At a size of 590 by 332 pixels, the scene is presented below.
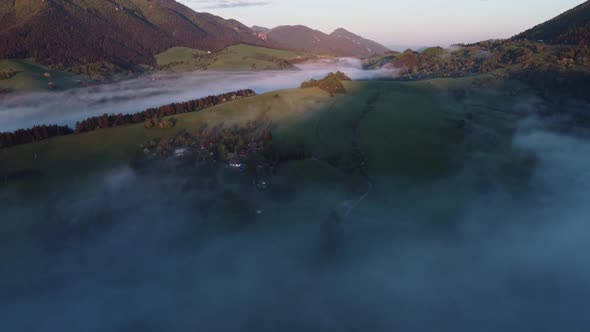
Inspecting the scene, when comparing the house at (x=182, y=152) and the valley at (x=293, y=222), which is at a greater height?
the house at (x=182, y=152)

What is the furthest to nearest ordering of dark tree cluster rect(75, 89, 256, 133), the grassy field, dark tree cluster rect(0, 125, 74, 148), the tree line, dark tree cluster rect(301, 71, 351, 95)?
dark tree cluster rect(301, 71, 351, 95) < dark tree cluster rect(75, 89, 256, 133) < the tree line < dark tree cluster rect(0, 125, 74, 148) < the grassy field

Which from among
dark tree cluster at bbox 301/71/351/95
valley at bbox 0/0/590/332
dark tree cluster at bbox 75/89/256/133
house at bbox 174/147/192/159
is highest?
dark tree cluster at bbox 301/71/351/95

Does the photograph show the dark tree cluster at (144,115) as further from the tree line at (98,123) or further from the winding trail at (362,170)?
the winding trail at (362,170)

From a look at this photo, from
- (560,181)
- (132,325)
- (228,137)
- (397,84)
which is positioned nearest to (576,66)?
(397,84)

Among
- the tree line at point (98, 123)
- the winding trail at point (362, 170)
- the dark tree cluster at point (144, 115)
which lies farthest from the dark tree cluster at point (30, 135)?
the winding trail at point (362, 170)

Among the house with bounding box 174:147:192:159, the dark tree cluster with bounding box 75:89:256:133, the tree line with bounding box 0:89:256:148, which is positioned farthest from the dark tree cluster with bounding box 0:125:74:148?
the house with bounding box 174:147:192:159

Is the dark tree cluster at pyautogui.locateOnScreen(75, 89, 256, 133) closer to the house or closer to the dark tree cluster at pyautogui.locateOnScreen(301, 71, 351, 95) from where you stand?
the house

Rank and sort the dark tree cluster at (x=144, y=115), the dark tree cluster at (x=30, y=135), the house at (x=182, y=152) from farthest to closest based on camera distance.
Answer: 1. the dark tree cluster at (x=144, y=115)
2. the house at (x=182, y=152)
3. the dark tree cluster at (x=30, y=135)

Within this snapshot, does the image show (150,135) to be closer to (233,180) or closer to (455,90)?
(233,180)
